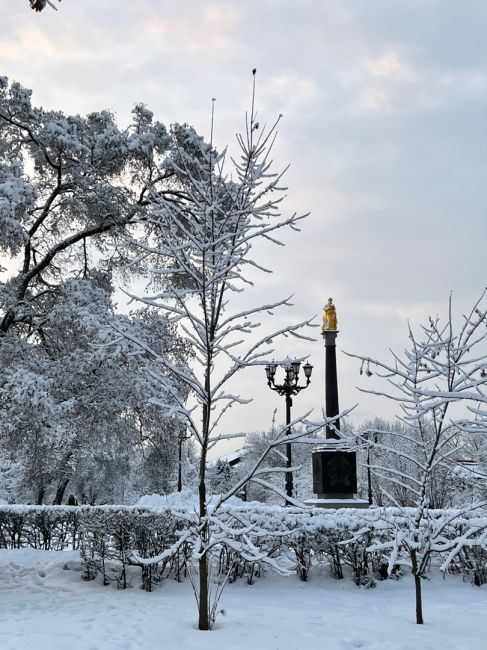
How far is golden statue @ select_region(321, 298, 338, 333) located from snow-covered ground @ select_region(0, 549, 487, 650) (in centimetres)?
1017

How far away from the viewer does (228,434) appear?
19.4 ft

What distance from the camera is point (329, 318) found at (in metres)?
19.0

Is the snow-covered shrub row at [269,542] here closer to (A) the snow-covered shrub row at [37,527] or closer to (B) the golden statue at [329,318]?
(A) the snow-covered shrub row at [37,527]

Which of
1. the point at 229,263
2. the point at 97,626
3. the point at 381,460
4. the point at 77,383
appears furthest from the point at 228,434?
the point at 381,460

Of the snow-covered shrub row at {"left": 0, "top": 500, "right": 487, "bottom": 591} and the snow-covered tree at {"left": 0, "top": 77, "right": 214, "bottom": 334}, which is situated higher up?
the snow-covered tree at {"left": 0, "top": 77, "right": 214, "bottom": 334}

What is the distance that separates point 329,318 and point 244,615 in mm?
13173

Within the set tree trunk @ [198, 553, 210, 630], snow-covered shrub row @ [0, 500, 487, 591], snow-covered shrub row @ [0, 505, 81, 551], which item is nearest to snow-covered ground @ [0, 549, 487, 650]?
tree trunk @ [198, 553, 210, 630]

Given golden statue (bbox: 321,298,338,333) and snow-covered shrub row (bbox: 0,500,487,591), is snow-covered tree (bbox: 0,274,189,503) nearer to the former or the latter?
snow-covered shrub row (bbox: 0,500,487,591)

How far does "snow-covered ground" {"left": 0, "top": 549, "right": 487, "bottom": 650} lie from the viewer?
17.9ft

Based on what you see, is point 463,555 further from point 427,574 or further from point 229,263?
point 229,263

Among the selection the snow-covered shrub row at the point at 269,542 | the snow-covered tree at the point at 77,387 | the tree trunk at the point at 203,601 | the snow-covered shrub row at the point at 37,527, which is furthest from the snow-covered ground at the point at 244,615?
the snow-covered tree at the point at 77,387

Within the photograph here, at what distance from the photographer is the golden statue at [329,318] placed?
18.8m

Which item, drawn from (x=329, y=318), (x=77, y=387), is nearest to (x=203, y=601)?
(x=77, y=387)

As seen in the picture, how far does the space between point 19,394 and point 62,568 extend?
3.61m
